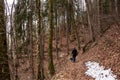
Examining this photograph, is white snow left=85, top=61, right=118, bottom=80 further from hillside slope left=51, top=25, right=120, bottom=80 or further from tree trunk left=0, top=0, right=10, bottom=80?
tree trunk left=0, top=0, right=10, bottom=80

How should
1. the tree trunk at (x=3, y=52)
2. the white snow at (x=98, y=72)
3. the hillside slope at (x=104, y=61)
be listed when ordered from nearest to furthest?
the tree trunk at (x=3, y=52) < the white snow at (x=98, y=72) < the hillside slope at (x=104, y=61)

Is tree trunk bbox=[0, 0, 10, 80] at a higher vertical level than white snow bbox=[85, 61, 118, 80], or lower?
higher

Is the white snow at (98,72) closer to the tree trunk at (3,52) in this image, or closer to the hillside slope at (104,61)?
the hillside slope at (104,61)

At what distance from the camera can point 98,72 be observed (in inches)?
603

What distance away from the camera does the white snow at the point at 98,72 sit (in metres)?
14.0

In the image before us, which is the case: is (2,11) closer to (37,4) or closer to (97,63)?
(37,4)

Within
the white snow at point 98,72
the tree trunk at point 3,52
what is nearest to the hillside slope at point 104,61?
the white snow at point 98,72

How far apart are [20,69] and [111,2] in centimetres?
1567

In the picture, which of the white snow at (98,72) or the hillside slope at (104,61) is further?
the hillside slope at (104,61)

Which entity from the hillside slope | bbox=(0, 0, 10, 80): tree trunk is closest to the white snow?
the hillside slope

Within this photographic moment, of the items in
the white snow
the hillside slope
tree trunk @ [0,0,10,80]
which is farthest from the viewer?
the hillside slope

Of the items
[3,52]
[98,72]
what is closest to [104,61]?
[98,72]

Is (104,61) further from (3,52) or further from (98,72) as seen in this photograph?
(3,52)

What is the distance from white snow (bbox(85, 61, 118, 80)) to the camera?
14.0 m
